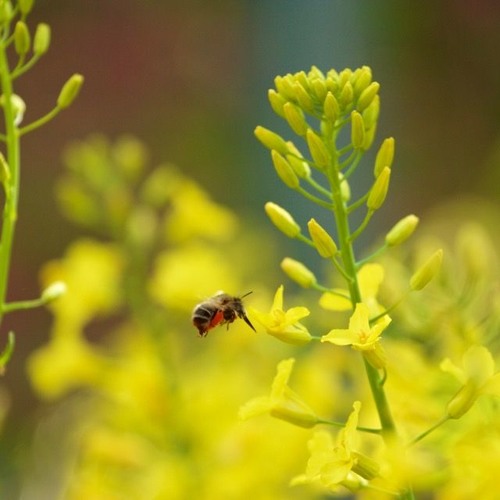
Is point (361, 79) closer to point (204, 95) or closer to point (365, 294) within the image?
point (365, 294)

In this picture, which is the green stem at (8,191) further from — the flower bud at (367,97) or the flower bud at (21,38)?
the flower bud at (367,97)

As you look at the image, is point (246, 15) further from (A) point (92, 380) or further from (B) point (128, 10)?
(A) point (92, 380)

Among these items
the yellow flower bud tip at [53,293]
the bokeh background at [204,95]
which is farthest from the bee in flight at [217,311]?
the bokeh background at [204,95]

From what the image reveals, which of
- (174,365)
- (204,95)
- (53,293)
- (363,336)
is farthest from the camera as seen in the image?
(204,95)

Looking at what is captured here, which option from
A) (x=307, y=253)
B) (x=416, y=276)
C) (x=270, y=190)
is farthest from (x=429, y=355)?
(x=270, y=190)

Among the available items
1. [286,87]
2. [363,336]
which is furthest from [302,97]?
[363,336]
